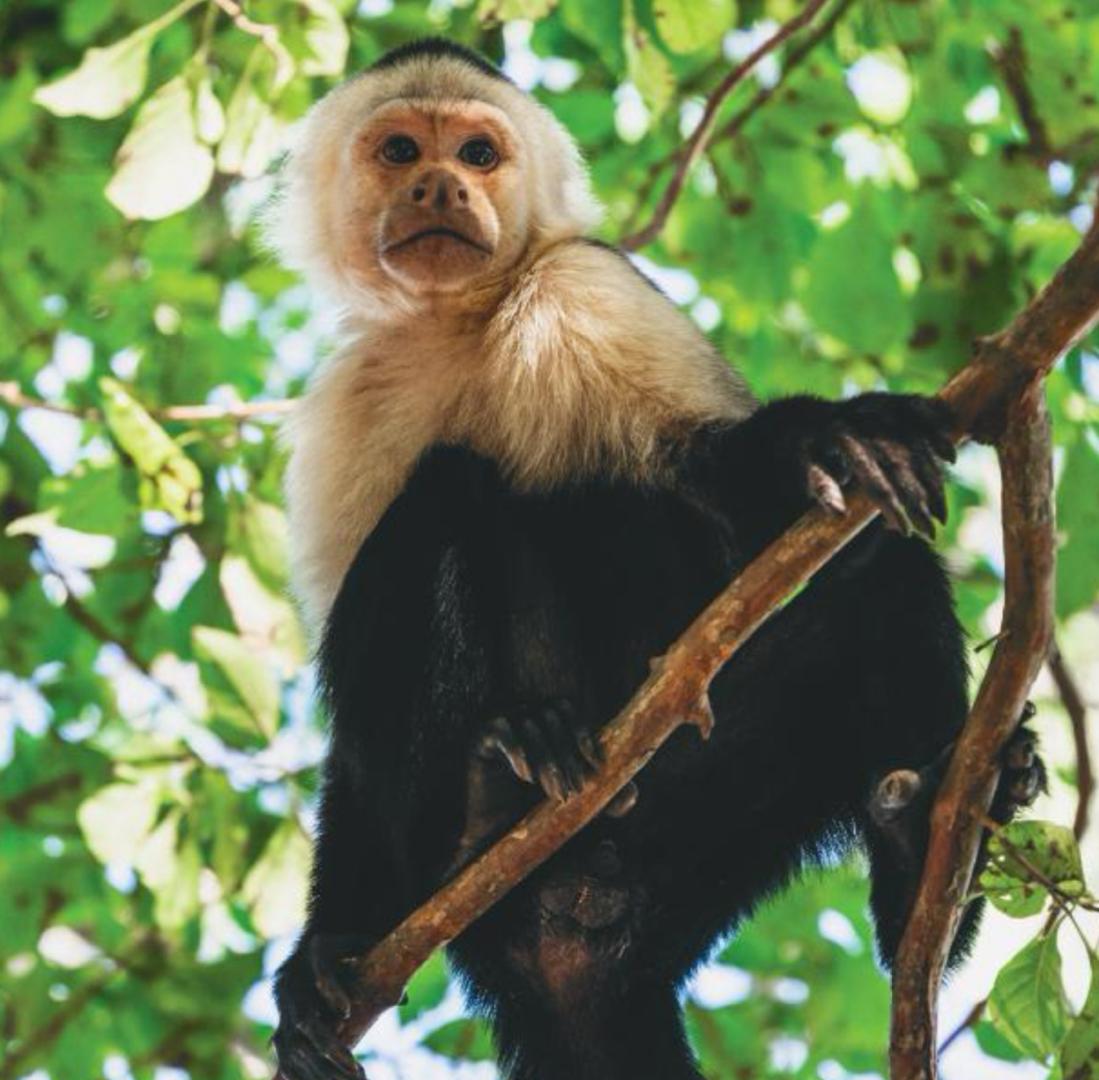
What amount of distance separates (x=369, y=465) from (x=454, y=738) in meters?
1.04

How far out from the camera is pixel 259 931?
6629 mm

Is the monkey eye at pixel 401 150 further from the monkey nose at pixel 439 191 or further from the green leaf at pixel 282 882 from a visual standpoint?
the green leaf at pixel 282 882

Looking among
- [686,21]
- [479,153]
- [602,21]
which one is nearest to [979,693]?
[686,21]

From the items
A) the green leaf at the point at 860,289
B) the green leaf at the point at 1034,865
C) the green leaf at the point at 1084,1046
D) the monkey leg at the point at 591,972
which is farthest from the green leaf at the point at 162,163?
the green leaf at the point at 1084,1046

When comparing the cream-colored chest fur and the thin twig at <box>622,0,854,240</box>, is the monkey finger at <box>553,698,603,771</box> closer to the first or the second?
the cream-colored chest fur

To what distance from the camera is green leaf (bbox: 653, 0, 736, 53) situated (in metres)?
6.09

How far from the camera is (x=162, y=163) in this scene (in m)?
6.20

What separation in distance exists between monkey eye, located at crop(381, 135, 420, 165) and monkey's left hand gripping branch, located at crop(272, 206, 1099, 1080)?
249cm

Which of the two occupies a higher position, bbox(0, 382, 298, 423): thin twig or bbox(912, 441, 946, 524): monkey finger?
bbox(912, 441, 946, 524): monkey finger

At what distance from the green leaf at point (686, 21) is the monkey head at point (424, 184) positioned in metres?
0.63

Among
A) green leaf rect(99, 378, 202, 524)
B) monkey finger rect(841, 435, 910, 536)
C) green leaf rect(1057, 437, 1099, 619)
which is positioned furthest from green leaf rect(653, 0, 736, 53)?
monkey finger rect(841, 435, 910, 536)

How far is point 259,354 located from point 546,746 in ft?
14.2

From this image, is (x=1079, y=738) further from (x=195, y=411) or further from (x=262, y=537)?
(x=195, y=411)

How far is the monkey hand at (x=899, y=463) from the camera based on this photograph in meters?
4.28
